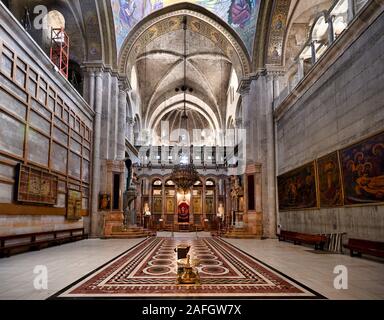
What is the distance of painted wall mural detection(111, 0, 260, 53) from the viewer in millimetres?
15734

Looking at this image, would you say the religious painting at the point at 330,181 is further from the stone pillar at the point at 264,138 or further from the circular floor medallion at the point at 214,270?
the stone pillar at the point at 264,138

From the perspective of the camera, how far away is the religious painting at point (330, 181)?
8648 millimetres

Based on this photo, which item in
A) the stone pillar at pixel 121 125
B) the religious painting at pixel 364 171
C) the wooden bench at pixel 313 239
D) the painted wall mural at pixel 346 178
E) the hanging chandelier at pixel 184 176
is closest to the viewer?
the religious painting at pixel 364 171

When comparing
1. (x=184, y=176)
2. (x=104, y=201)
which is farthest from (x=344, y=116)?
(x=104, y=201)

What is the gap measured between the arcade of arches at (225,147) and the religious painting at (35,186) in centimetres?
5

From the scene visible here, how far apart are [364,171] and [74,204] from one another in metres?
9.77

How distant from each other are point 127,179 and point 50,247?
11040 mm

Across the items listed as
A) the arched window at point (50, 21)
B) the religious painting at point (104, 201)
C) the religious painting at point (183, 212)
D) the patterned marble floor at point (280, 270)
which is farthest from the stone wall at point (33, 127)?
the religious painting at point (183, 212)

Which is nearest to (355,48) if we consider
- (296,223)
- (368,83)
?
(368,83)

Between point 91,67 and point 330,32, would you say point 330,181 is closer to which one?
point 330,32

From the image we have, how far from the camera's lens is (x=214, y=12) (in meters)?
17.1
